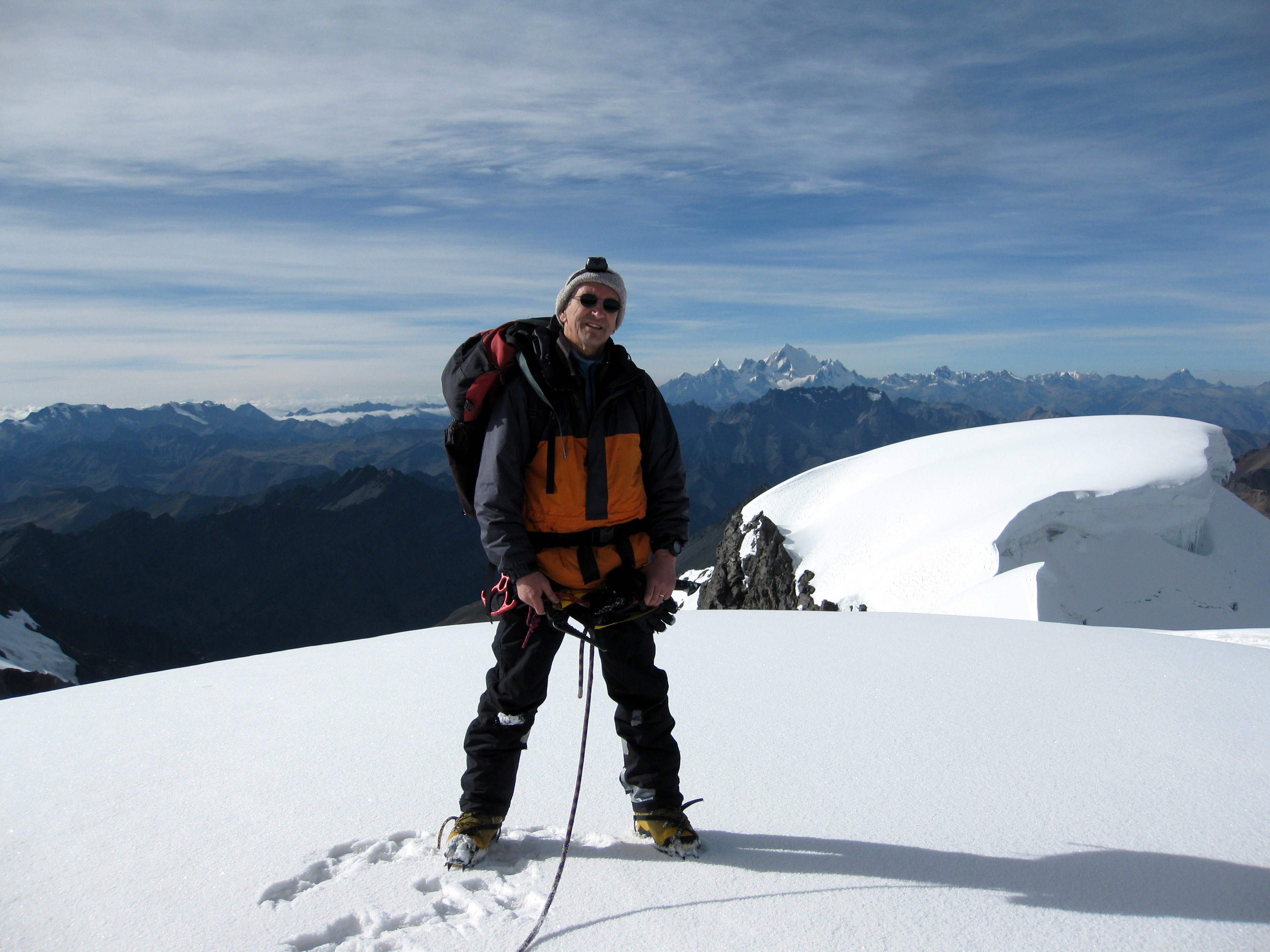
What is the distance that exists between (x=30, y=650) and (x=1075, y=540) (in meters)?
128

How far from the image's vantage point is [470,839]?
317 cm

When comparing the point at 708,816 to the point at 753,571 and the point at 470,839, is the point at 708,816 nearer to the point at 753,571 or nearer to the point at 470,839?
the point at 470,839

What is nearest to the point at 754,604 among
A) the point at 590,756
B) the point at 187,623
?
the point at 590,756

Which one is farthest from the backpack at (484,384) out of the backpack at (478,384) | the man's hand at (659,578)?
the man's hand at (659,578)

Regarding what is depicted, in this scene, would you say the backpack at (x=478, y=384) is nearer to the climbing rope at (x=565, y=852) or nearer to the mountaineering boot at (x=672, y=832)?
the climbing rope at (x=565, y=852)

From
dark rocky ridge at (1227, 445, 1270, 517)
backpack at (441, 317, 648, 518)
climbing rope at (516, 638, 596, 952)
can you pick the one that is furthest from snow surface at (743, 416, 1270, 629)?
dark rocky ridge at (1227, 445, 1270, 517)

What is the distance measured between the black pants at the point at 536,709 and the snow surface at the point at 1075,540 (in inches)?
634

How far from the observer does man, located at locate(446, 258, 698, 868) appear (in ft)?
10.2

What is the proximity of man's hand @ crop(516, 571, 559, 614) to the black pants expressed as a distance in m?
0.18

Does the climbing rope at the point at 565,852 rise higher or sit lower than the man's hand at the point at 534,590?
lower

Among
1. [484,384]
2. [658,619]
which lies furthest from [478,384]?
[658,619]

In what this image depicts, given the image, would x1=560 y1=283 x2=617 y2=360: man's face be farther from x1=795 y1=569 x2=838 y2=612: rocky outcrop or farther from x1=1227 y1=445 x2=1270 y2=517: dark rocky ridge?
x1=1227 y1=445 x2=1270 y2=517: dark rocky ridge

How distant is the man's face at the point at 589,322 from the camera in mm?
3158

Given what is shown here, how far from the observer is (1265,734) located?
4.55 meters
